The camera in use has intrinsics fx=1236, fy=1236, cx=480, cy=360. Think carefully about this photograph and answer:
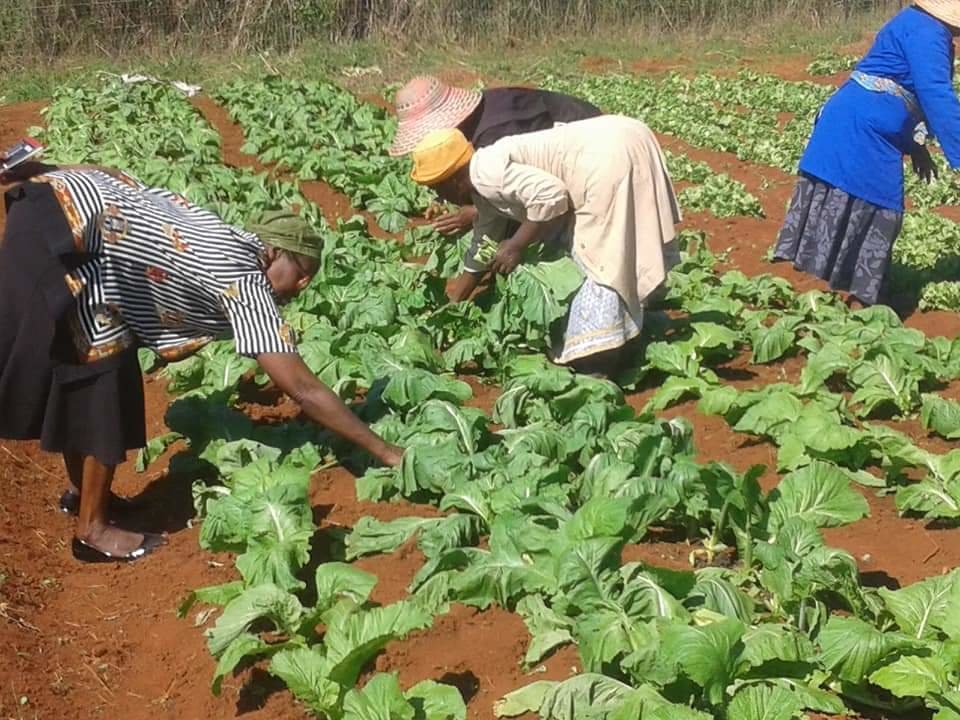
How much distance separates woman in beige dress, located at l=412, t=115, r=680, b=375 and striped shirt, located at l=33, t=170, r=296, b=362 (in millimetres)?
1253

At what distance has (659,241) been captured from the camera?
5305mm

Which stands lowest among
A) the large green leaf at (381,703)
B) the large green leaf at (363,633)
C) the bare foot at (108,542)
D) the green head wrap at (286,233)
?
the bare foot at (108,542)

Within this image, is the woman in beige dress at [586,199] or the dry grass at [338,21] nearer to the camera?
the woman in beige dress at [586,199]

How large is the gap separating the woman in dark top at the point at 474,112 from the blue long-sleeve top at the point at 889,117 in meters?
1.48

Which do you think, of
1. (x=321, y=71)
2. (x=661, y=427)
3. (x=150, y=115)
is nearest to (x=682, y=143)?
(x=150, y=115)

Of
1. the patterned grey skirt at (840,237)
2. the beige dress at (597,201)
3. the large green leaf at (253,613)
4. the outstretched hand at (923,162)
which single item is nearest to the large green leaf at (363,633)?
the large green leaf at (253,613)

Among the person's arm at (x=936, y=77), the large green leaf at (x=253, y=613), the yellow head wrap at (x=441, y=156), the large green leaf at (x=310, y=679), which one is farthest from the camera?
the person's arm at (x=936, y=77)

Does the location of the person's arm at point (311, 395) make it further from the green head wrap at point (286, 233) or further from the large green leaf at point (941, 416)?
the large green leaf at point (941, 416)

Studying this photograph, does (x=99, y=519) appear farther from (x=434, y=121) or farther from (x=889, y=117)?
(x=889, y=117)

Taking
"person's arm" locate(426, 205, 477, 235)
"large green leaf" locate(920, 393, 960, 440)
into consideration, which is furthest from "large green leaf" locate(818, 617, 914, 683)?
"person's arm" locate(426, 205, 477, 235)

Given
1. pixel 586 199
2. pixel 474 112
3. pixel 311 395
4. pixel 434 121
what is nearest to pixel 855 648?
pixel 311 395

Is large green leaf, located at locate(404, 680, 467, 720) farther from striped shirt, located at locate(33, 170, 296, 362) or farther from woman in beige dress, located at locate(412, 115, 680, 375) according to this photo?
woman in beige dress, located at locate(412, 115, 680, 375)

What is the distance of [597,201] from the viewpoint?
5160 millimetres

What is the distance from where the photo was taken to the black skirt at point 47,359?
3982mm
